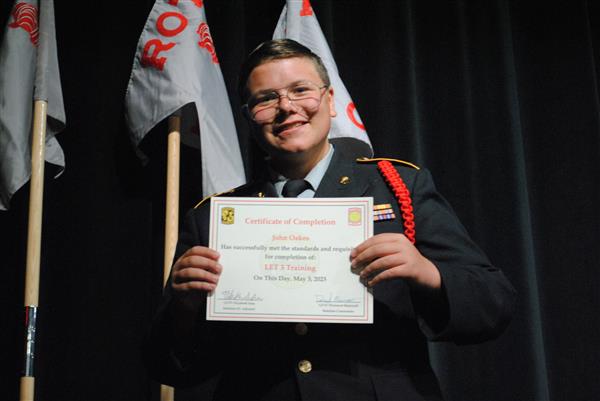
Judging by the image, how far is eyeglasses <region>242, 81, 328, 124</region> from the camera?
4.69 ft

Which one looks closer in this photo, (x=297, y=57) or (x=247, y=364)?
(x=247, y=364)

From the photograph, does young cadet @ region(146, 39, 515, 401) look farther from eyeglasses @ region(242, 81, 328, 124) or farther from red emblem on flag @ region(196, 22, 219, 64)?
red emblem on flag @ region(196, 22, 219, 64)

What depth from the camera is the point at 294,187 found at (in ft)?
4.49

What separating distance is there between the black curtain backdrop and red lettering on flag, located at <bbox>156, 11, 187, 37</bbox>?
0.20m

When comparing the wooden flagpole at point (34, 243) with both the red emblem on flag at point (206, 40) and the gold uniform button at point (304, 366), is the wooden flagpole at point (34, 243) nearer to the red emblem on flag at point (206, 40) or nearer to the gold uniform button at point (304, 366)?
the red emblem on flag at point (206, 40)

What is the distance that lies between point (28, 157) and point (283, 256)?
1.40 m

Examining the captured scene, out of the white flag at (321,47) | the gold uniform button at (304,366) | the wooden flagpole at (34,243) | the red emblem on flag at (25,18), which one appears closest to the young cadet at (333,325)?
the gold uniform button at (304,366)

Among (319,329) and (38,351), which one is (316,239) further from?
(38,351)

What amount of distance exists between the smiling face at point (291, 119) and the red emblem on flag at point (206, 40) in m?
0.87

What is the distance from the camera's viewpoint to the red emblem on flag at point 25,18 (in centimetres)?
232

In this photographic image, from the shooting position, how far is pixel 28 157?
88.8 inches

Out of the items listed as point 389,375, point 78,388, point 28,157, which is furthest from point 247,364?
point 28,157

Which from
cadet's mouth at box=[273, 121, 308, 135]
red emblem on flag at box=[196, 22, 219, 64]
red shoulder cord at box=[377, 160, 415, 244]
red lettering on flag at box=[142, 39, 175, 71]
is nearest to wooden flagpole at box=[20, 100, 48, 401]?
red lettering on flag at box=[142, 39, 175, 71]

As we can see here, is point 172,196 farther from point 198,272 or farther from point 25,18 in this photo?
point 198,272
